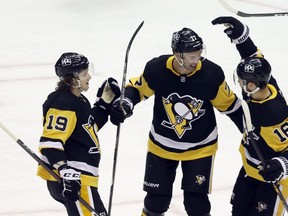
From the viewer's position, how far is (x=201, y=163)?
14.9 ft

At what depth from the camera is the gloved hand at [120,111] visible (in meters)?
4.40

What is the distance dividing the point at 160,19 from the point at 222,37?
2.98 ft

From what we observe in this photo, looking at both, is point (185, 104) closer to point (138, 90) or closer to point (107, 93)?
point (138, 90)

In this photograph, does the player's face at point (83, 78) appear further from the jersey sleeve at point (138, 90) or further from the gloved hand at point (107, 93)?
the jersey sleeve at point (138, 90)

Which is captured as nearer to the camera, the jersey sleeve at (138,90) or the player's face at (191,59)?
the player's face at (191,59)

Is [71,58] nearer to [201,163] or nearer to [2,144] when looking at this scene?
[201,163]

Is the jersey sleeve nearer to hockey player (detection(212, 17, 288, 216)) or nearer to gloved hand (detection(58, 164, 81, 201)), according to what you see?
hockey player (detection(212, 17, 288, 216))

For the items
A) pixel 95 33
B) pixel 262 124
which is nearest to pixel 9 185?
pixel 262 124

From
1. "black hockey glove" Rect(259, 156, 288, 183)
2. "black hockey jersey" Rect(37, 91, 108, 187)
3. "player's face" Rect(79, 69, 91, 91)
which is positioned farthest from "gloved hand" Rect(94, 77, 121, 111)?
"black hockey glove" Rect(259, 156, 288, 183)

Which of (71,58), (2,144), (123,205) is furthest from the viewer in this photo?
(2,144)

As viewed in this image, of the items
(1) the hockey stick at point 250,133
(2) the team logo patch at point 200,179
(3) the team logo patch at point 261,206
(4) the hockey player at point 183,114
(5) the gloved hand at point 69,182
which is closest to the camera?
(5) the gloved hand at point 69,182

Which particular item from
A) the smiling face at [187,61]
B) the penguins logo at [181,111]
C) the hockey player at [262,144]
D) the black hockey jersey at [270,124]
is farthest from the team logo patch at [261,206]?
the smiling face at [187,61]

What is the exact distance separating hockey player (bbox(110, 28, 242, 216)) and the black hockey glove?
19.8 inches

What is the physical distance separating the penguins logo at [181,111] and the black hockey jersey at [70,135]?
1.39 ft
